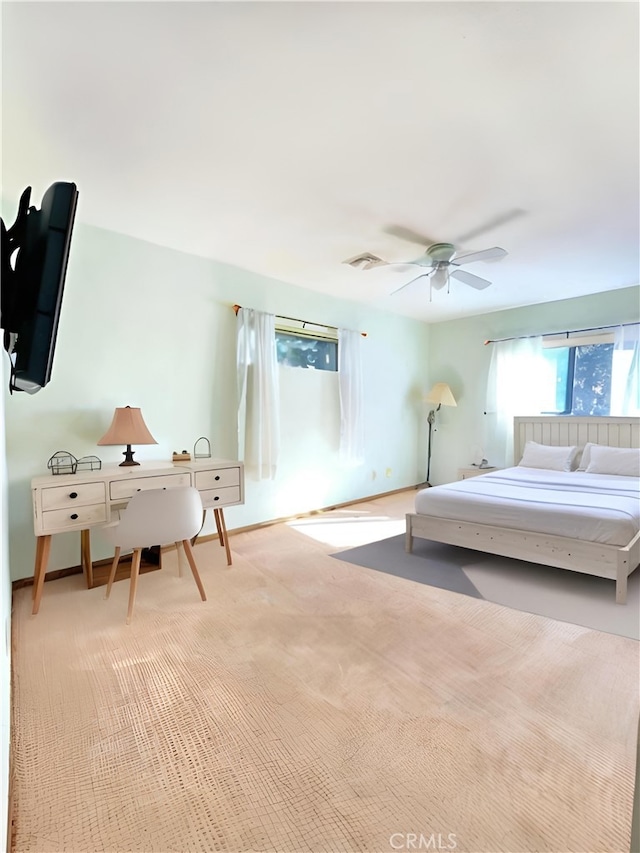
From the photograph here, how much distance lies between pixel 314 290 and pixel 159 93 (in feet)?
9.58

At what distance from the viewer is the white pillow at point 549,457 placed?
4.40 meters

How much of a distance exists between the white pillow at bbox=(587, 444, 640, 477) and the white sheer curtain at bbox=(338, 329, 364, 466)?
95.9 inches

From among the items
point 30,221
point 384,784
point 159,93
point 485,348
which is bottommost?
point 384,784

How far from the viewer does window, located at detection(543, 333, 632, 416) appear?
4532 mm

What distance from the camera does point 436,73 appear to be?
1617 mm

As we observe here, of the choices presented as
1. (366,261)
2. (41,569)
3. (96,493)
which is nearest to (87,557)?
(41,569)

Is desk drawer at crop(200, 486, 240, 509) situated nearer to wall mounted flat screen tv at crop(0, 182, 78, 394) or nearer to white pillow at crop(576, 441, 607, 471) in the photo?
wall mounted flat screen tv at crop(0, 182, 78, 394)

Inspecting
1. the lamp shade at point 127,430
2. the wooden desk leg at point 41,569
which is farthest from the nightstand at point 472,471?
the wooden desk leg at point 41,569

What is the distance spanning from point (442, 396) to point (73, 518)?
181 inches

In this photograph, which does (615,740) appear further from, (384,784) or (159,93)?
(159,93)

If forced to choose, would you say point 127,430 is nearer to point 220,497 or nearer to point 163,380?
point 163,380

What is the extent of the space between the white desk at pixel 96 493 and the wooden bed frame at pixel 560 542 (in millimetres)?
1614

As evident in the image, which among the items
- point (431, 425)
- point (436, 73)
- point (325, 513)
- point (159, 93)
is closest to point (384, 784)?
point (436, 73)

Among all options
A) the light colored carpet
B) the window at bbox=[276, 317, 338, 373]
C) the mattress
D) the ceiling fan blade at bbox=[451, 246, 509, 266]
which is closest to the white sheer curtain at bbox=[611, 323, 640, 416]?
the mattress
